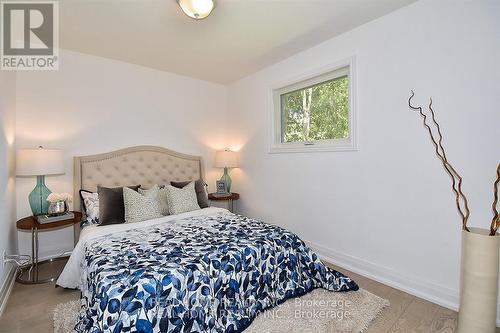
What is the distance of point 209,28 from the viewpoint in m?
2.46

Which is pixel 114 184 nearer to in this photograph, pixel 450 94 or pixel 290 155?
pixel 290 155

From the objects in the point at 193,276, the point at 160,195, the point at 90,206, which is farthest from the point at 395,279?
the point at 90,206

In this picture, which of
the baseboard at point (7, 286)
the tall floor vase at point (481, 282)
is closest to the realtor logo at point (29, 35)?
the baseboard at point (7, 286)

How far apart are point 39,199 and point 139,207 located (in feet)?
3.38

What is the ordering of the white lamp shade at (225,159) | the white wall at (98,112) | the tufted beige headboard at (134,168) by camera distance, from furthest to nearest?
1. the white lamp shade at (225,159)
2. the tufted beige headboard at (134,168)
3. the white wall at (98,112)

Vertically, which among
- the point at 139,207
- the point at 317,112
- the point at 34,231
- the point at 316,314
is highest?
the point at 317,112

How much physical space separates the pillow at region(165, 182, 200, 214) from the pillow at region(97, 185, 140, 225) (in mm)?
492

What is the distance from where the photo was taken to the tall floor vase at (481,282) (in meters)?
1.50

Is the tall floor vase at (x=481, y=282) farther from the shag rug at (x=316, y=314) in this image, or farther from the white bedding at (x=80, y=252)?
the white bedding at (x=80, y=252)

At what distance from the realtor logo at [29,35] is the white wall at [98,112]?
0.12m

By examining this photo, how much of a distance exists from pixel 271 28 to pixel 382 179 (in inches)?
72.3

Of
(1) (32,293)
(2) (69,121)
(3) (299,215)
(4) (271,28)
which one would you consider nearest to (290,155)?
(3) (299,215)

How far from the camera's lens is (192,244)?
6.34 ft

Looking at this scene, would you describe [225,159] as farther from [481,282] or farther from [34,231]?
[481,282]
